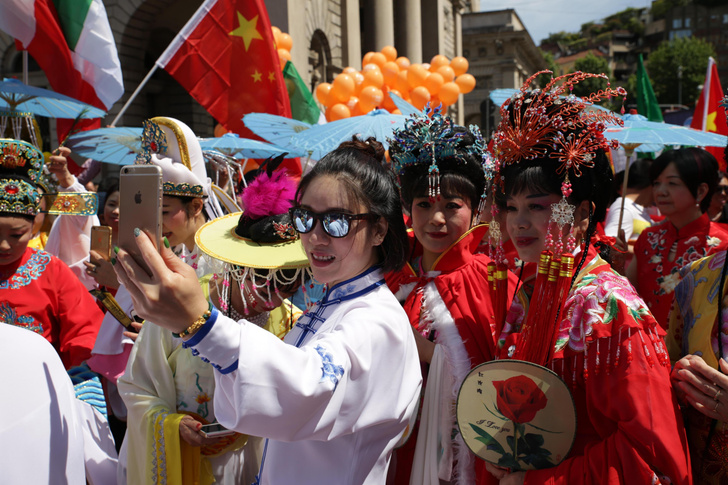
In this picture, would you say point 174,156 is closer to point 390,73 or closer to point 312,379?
point 312,379

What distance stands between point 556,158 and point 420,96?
7.83 m

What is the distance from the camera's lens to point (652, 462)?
158cm

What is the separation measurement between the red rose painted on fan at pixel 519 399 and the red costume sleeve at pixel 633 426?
0.14 meters

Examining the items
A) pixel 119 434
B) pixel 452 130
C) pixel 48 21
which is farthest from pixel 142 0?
pixel 452 130

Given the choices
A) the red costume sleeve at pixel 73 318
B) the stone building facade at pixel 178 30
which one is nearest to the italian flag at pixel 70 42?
the red costume sleeve at pixel 73 318

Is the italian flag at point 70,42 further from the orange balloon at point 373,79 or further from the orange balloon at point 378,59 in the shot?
the orange balloon at point 378,59

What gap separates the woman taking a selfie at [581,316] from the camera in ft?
5.19

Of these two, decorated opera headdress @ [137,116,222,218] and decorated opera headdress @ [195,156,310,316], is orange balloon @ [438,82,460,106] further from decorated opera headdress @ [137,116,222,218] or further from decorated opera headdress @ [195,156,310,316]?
decorated opera headdress @ [195,156,310,316]

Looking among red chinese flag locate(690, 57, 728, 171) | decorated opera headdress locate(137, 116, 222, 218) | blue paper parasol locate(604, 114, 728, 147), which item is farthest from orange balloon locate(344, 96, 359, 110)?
decorated opera headdress locate(137, 116, 222, 218)

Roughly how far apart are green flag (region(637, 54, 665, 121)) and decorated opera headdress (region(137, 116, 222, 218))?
776 cm

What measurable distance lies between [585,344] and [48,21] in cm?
548

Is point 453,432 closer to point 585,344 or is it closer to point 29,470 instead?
point 585,344

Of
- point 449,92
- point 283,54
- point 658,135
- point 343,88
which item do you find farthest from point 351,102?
point 658,135

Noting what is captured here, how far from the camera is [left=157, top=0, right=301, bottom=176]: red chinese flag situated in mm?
5957
